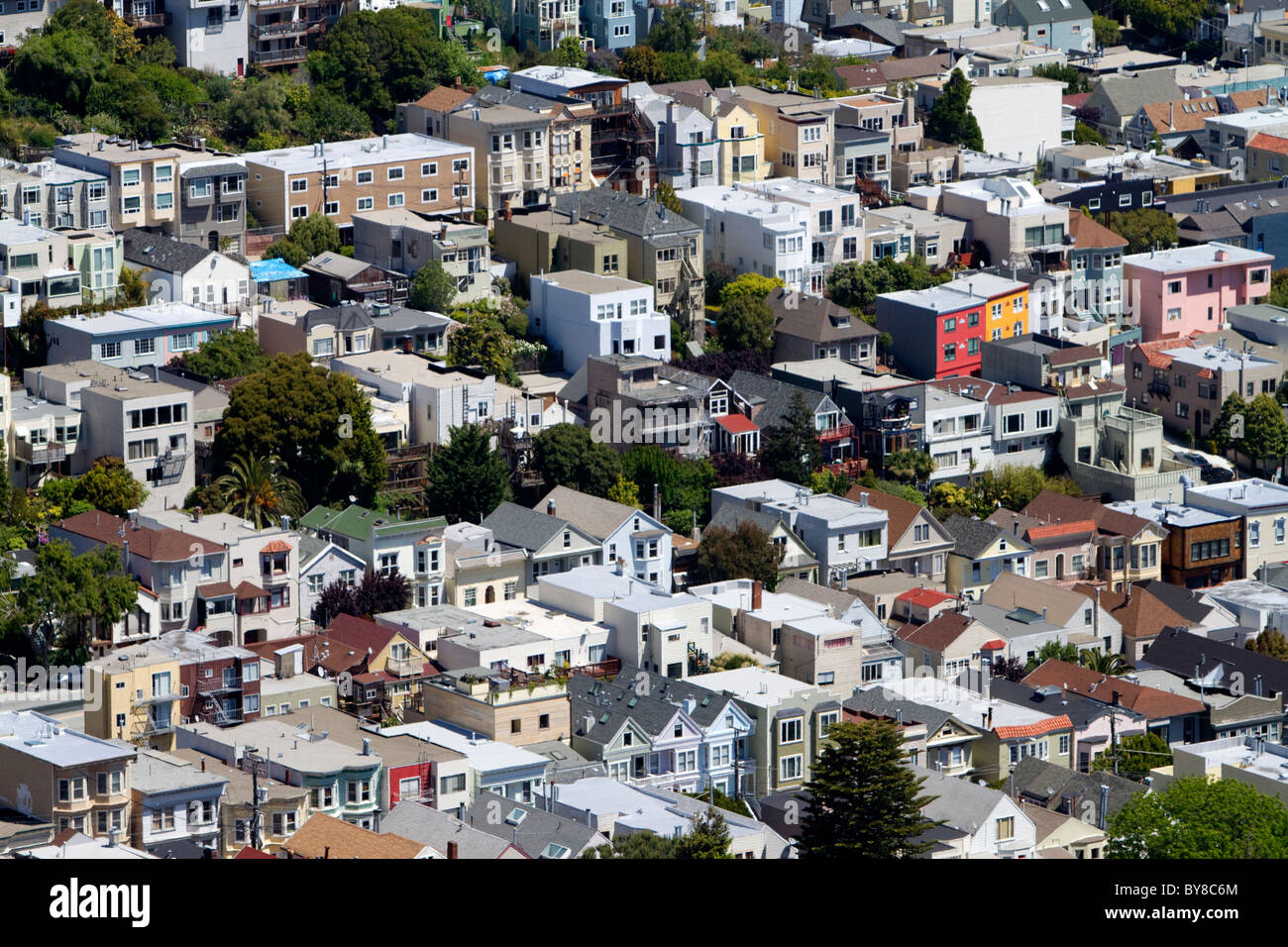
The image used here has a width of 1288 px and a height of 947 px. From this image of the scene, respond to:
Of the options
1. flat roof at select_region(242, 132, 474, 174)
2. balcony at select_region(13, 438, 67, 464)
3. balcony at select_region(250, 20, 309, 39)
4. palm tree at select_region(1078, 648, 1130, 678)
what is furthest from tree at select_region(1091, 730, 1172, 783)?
balcony at select_region(250, 20, 309, 39)


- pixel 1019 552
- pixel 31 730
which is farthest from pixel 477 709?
pixel 1019 552

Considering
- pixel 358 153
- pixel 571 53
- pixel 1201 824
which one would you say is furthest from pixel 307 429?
pixel 571 53

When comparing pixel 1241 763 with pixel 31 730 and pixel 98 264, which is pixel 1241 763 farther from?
pixel 98 264

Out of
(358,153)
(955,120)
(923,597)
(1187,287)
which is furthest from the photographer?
(955,120)

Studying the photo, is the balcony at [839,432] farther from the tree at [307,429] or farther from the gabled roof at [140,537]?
the gabled roof at [140,537]

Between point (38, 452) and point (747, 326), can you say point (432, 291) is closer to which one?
point (747, 326)

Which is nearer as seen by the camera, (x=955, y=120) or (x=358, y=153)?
(x=358, y=153)
